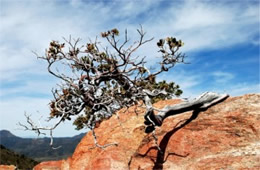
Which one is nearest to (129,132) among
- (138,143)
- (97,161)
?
(138,143)

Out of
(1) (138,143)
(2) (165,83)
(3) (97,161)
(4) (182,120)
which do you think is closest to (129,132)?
(1) (138,143)

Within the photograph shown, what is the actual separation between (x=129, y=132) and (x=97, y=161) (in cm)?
228

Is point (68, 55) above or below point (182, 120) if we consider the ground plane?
above

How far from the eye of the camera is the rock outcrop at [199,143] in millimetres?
10609

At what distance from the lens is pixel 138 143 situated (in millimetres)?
14711

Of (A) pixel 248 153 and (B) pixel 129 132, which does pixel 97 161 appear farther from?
(A) pixel 248 153

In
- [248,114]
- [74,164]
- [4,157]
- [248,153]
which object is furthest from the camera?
[4,157]

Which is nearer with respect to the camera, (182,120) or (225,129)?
(225,129)

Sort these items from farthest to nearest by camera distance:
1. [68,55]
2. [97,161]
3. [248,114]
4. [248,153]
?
1. [68,55]
2. [97,161]
3. [248,114]
4. [248,153]

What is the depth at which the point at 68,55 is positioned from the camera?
735 inches

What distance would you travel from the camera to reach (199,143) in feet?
38.1

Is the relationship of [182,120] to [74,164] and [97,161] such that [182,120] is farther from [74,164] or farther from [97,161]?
[74,164]

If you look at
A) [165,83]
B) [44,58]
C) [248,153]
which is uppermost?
[165,83]

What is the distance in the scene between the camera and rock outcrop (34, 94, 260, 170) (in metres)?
10.6
